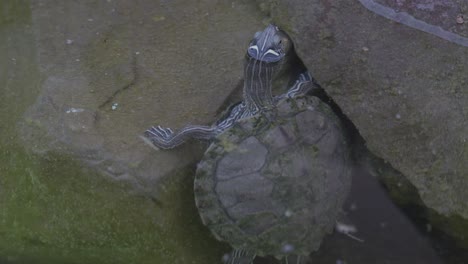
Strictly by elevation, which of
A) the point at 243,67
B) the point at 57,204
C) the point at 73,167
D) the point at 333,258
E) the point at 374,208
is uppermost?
the point at 243,67

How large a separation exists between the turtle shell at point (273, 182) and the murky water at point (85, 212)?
195mm

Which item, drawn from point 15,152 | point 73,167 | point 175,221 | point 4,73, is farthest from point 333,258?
point 4,73

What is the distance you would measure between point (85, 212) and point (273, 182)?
37.6 inches

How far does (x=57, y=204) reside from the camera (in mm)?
3121

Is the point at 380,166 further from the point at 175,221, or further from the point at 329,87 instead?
the point at 175,221

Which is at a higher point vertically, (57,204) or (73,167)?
(73,167)

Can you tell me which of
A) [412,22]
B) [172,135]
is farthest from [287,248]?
[412,22]

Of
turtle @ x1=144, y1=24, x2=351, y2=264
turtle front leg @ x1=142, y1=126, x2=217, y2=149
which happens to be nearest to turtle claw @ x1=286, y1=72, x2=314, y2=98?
turtle @ x1=144, y1=24, x2=351, y2=264

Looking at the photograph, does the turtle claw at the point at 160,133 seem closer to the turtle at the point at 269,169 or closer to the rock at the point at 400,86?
the turtle at the point at 269,169

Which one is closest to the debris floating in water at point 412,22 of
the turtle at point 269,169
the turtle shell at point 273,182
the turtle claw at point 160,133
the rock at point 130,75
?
the turtle at point 269,169

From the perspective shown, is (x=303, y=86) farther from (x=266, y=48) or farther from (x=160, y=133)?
(x=160, y=133)

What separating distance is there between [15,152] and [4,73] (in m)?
0.55

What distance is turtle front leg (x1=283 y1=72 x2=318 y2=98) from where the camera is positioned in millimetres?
3271

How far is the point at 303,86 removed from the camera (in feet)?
10.8
